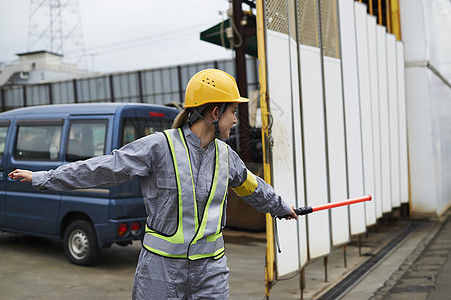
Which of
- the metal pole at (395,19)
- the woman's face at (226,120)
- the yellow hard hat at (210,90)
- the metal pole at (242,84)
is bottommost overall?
the woman's face at (226,120)

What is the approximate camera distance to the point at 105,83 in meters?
29.7

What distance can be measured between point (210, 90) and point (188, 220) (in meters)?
0.69

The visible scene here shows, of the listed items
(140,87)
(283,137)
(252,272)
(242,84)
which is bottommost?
(252,272)

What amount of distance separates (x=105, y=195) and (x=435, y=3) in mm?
9197

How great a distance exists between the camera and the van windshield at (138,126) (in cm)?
689

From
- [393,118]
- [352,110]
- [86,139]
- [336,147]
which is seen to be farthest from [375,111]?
[86,139]

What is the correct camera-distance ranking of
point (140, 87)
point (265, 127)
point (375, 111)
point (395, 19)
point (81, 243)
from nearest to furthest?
1. point (265, 127)
2. point (81, 243)
3. point (375, 111)
4. point (395, 19)
5. point (140, 87)

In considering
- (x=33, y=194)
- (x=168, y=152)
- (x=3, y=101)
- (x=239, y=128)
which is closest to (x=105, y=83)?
(x=3, y=101)

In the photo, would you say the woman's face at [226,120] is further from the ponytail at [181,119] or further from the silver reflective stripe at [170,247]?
the silver reflective stripe at [170,247]

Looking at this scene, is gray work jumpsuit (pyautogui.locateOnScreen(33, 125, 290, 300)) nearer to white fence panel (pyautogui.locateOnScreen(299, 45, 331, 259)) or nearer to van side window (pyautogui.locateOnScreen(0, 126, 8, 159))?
white fence panel (pyautogui.locateOnScreen(299, 45, 331, 259))

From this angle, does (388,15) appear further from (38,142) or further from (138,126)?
(38,142)

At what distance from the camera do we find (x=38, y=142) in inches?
293

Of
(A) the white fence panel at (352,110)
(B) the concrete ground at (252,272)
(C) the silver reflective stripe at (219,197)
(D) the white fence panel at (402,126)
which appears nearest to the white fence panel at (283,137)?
(B) the concrete ground at (252,272)

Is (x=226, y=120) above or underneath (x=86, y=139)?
underneath
